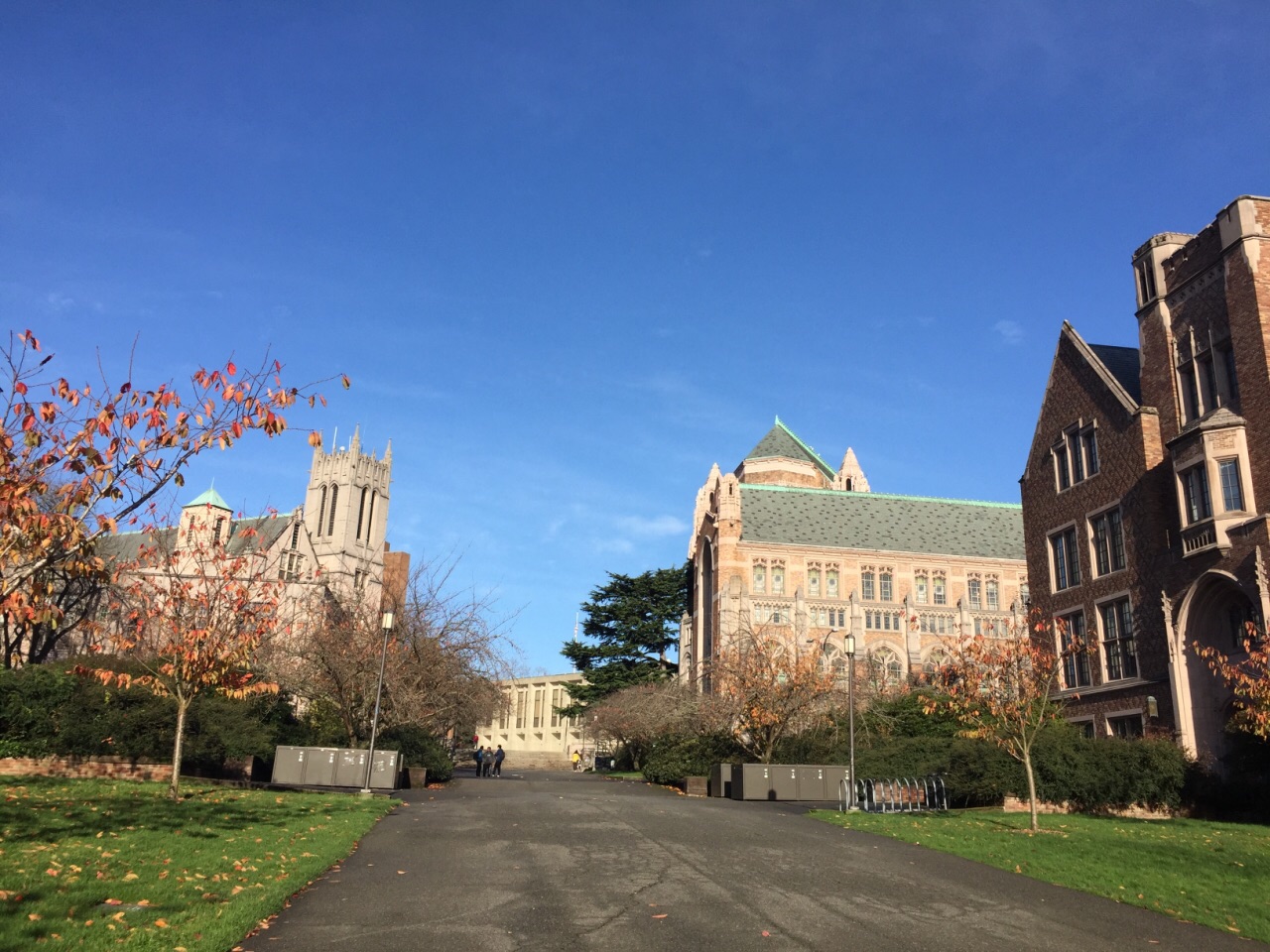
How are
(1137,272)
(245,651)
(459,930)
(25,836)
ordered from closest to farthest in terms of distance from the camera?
(459,930) → (25,836) → (245,651) → (1137,272)

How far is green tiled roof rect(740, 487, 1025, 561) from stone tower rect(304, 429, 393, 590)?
141 feet

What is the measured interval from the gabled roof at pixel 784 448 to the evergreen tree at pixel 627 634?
82.2 feet

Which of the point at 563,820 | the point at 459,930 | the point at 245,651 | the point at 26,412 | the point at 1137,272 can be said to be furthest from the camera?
the point at 1137,272

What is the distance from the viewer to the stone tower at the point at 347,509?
105812 mm

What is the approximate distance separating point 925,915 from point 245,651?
16.3 meters

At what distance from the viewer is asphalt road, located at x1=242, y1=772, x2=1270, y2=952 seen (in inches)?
384

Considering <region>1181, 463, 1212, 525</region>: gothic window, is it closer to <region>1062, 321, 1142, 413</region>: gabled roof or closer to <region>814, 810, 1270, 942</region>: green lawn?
<region>1062, 321, 1142, 413</region>: gabled roof

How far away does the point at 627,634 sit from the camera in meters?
80.9

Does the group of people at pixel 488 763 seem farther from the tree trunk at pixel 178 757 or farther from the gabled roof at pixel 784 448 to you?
the gabled roof at pixel 784 448

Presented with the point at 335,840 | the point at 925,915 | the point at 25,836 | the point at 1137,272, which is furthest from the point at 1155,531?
the point at 25,836

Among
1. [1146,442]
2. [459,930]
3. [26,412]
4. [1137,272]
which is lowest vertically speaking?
[459,930]

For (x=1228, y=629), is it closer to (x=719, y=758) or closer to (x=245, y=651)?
(x=719, y=758)

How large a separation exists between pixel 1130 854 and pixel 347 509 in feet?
325

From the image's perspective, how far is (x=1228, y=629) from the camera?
29.0m
